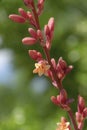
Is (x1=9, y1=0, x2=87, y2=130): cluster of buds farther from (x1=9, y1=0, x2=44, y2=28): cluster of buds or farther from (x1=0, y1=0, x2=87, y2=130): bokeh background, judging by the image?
(x1=0, y1=0, x2=87, y2=130): bokeh background

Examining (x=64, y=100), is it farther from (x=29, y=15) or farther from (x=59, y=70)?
(x=29, y=15)

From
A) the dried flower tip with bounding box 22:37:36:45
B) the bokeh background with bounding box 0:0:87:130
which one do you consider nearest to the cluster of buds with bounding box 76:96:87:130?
the dried flower tip with bounding box 22:37:36:45

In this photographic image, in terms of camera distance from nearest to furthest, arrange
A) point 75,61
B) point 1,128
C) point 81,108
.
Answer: point 81,108, point 1,128, point 75,61

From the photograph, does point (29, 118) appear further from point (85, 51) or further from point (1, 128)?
point (85, 51)

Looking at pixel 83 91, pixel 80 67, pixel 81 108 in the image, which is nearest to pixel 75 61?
pixel 80 67

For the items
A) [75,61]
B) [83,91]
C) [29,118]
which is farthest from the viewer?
[75,61]

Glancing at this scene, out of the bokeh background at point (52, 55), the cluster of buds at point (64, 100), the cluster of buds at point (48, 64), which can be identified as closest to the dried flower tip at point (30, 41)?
the cluster of buds at point (48, 64)

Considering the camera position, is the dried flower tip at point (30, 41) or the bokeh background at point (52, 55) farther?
the bokeh background at point (52, 55)

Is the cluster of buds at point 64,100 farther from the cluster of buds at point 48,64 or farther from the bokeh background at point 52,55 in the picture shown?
the bokeh background at point 52,55
